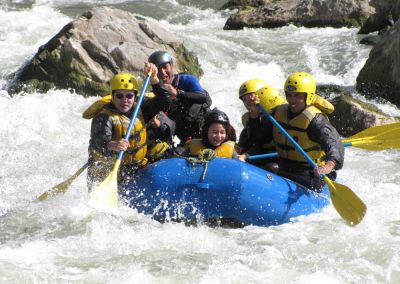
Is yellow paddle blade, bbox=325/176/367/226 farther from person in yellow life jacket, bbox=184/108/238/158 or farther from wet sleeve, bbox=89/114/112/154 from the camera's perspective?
wet sleeve, bbox=89/114/112/154

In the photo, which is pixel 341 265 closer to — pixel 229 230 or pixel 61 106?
pixel 229 230

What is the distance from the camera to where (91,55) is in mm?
10336

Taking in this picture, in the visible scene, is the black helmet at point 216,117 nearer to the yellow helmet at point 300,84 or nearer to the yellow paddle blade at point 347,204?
the yellow helmet at point 300,84

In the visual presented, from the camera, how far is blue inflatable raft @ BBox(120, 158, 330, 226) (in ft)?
18.2

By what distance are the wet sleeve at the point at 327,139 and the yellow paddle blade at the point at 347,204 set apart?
202 mm

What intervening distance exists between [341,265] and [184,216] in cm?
128

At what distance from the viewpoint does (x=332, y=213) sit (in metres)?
6.15

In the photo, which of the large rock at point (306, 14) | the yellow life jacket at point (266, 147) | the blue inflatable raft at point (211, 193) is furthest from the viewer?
the large rock at point (306, 14)

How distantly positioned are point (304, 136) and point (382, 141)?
3.82 feet

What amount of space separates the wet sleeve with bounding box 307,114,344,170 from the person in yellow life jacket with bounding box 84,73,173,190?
1.40 m

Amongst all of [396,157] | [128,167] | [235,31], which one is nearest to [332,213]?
[128,167]

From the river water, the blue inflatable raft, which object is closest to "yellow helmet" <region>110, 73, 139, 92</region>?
the blue inflatable raft

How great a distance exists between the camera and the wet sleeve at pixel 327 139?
5621mm

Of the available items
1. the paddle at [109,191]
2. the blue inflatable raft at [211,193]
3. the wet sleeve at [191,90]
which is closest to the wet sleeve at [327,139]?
the blue inflatable raft at [211,193]
